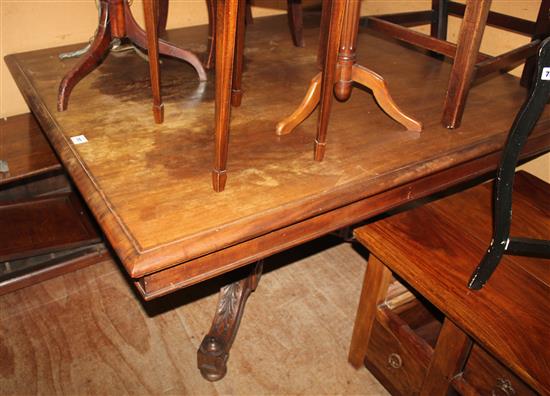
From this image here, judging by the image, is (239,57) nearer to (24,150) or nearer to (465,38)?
(465,38)

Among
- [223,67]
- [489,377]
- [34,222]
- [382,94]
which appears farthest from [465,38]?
[34,222]

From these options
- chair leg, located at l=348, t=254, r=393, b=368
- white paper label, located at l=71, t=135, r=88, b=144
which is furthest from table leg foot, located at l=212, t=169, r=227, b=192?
chair leg, located at l=348, t=254, r=393, b=368

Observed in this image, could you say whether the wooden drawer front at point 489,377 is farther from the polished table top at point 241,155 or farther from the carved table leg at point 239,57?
the carved table leg at point 239,57

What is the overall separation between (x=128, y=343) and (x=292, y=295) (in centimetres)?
59

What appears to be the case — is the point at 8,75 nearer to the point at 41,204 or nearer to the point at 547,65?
the point at 41,204

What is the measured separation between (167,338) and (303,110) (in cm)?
90

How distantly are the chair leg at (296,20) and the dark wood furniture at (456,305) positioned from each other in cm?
87

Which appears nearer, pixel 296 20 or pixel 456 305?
pixel 456 305

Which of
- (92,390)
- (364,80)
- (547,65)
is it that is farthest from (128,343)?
(547,65)

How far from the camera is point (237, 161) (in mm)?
1131

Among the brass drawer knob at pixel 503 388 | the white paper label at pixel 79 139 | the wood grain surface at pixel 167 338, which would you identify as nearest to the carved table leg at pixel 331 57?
the white paper label at pixel 79 139

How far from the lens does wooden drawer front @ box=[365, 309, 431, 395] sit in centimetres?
132

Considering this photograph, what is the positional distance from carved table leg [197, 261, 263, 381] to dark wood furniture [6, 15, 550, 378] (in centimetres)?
1

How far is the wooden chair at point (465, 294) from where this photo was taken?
0.99 m
